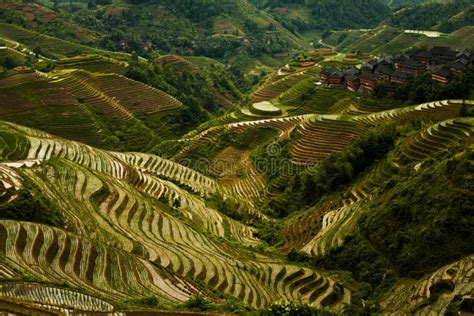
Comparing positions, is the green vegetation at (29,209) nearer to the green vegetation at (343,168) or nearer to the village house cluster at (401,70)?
the green vegetation at (343,168)

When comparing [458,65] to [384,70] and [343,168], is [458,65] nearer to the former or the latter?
[384,70]

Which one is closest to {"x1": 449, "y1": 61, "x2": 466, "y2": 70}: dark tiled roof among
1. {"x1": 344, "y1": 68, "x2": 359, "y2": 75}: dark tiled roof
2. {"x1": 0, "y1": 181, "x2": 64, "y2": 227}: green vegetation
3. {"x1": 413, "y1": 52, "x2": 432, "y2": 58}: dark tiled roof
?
{"x1": 413, "y1": 52, "x2": 432, "y2": 58}: dark tiled roof

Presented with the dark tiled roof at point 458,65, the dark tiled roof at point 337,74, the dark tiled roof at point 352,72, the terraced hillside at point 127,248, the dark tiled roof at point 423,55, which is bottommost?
the dark tiled roof at point 337,74

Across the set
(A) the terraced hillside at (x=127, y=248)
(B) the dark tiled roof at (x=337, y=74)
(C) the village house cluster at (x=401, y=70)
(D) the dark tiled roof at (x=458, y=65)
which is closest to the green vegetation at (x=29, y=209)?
(A) the terraced hillside at (x=127, y=248)

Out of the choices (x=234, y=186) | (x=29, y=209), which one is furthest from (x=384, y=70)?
(x=29, y=209)

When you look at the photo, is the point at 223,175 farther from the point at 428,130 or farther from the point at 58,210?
the point at 58,210

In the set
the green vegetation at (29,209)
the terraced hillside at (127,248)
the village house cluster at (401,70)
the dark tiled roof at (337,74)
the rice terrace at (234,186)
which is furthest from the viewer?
the dark tiled roof at (337,74)
